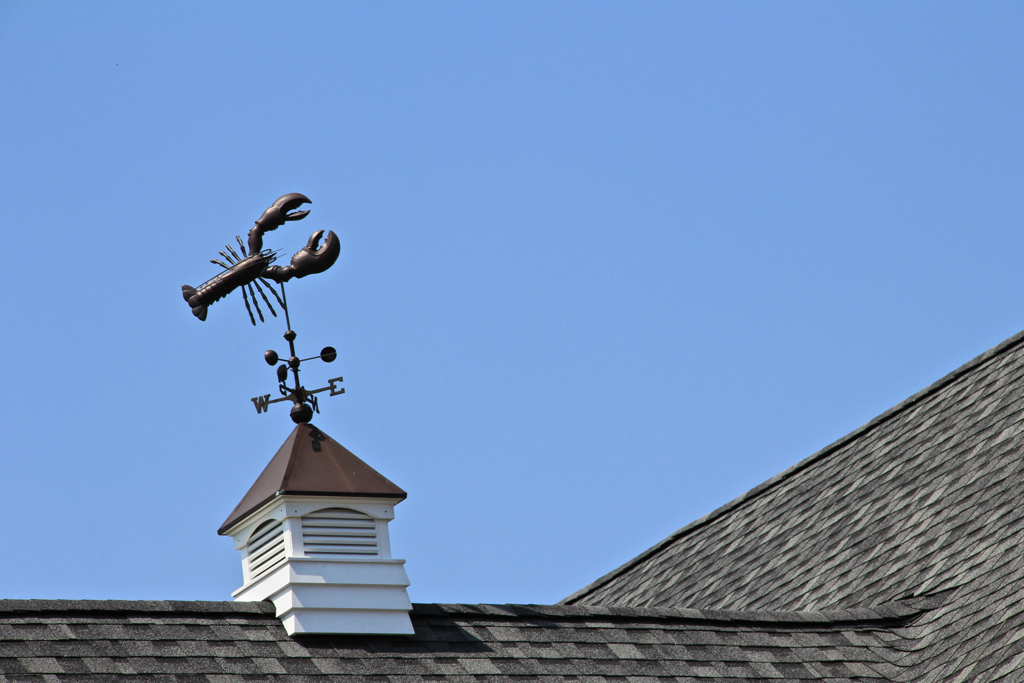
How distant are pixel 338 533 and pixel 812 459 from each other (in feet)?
24.5

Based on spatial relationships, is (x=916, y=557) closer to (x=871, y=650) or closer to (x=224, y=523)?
(x=871, y=650)

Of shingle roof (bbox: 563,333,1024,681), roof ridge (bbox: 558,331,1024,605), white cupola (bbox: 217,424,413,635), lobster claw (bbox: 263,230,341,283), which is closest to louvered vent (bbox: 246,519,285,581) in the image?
white cupola (bbox: 217,424,413,635)

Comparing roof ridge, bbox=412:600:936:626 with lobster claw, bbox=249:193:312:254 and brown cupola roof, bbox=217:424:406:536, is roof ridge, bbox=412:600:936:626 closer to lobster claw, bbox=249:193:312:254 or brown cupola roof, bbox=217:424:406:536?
brown cupola roof, bbox=217:424:406:536

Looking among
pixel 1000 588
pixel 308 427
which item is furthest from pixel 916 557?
pixel 308 427

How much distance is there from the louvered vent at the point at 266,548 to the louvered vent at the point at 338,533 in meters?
0.17

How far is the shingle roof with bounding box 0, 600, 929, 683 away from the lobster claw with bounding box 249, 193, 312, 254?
2.45 m

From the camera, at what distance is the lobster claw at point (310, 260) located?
886 cm

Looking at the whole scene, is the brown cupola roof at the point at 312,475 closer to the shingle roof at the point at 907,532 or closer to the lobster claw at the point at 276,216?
the lobster claw at the point at 276,216

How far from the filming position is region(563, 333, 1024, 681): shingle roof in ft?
28.9

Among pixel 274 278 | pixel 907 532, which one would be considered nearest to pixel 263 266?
pixel 274 278

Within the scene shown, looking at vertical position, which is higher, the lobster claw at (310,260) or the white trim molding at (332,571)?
the lobster claw at (310,260)

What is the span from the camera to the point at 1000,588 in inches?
345

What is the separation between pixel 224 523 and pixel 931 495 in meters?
5.69

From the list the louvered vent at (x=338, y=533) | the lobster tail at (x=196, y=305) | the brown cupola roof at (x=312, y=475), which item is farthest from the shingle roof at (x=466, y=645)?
the lobster tail at (x=196, y=305)
